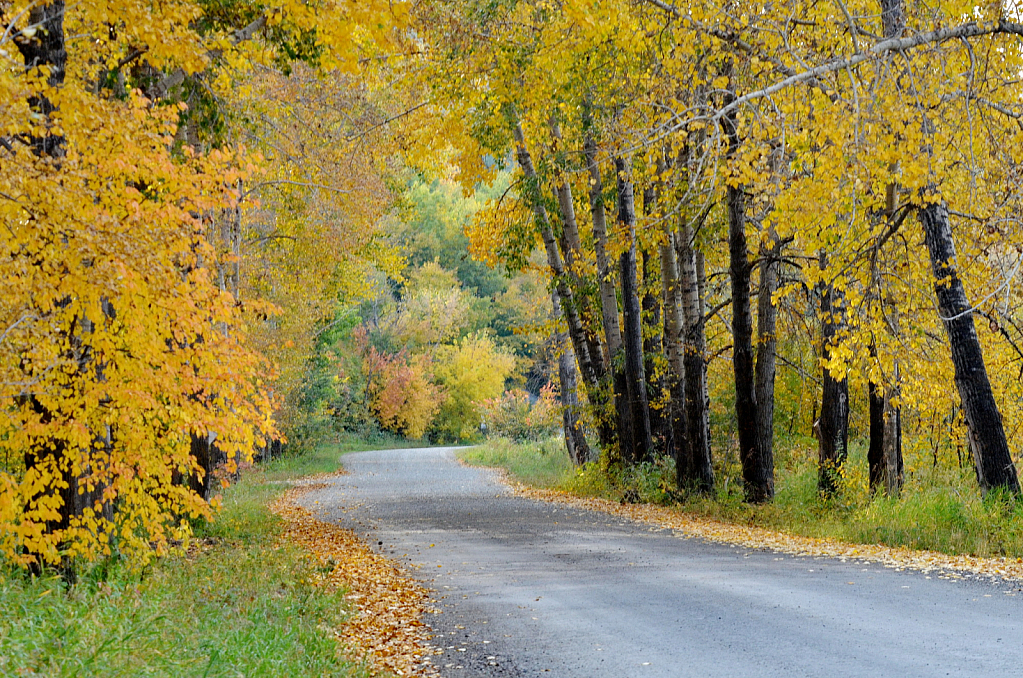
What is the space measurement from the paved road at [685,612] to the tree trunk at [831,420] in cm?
349

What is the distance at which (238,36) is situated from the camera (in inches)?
401

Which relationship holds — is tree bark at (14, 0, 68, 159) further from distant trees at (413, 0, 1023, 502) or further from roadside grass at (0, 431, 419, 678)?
distant trees at (413, 0, 1023, 502)

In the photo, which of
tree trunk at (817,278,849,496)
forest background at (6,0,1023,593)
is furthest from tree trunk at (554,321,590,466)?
tree trunk at (817,278,849,496)

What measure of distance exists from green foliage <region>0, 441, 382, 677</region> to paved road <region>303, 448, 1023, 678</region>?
3.45 feet

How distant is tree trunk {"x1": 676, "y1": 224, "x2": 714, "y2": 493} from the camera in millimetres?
16766

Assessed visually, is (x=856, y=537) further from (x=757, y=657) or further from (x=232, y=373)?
(x=232, y=373)

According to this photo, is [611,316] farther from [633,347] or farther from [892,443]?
[892,443]

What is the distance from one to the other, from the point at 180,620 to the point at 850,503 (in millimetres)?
10757

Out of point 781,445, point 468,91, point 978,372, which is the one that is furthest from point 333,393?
point 978,372

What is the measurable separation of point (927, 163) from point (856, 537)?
15.8ft

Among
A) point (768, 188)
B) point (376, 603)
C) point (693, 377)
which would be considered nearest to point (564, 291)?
point (693, 377)

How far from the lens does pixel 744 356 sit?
15688 millimetres

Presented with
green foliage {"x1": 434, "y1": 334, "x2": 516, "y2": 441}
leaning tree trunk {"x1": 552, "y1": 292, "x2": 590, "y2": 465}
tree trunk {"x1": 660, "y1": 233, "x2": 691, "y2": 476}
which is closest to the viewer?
tree trunk {"x1": 660, "y1": 233, "x2": 691, "y2": 476}

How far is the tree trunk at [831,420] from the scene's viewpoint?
15062 millimetres
